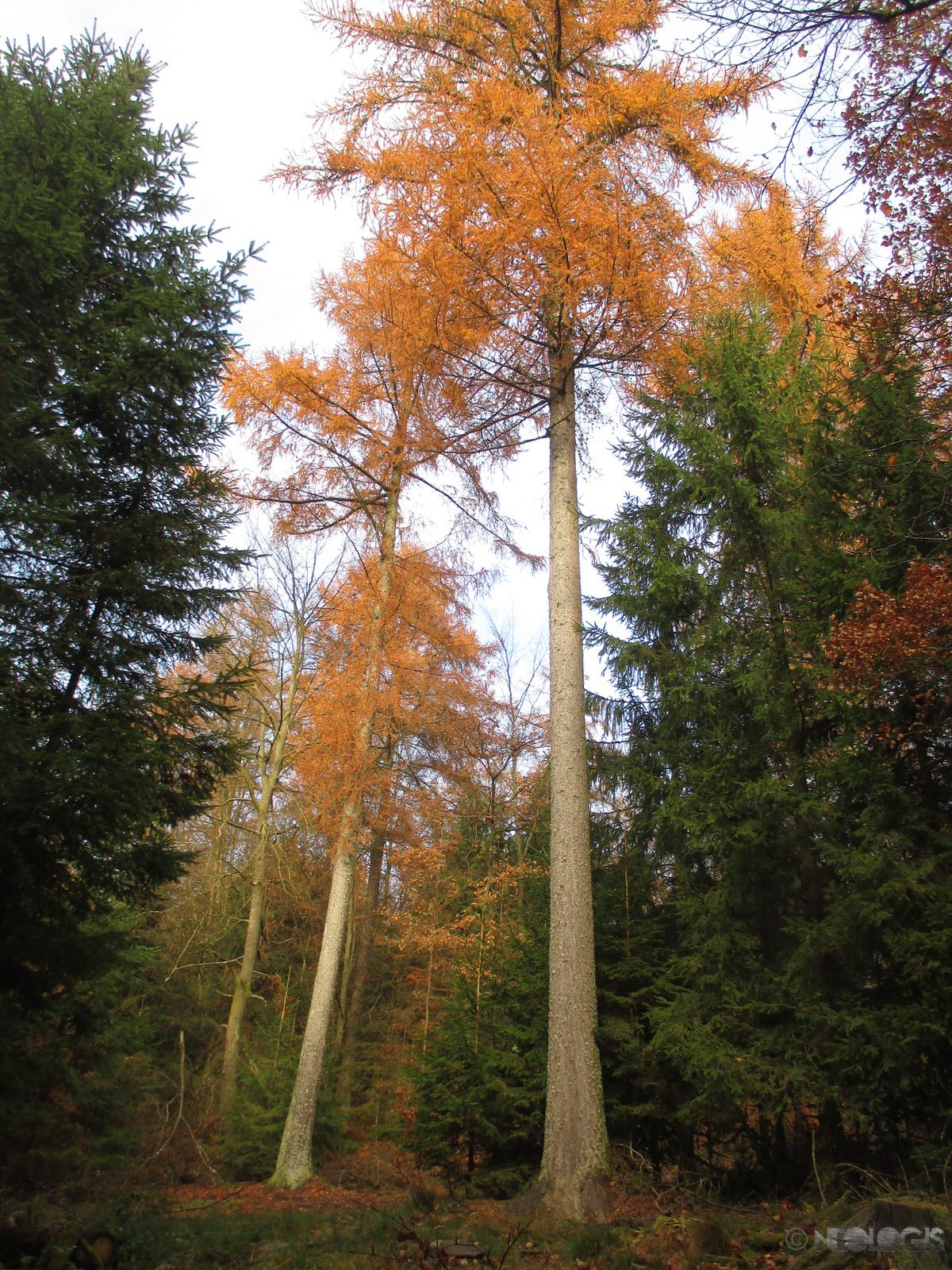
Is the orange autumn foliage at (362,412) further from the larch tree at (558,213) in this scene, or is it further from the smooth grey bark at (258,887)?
the smooth grey bark at (258,887)

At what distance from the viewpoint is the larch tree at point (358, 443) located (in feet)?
30.3

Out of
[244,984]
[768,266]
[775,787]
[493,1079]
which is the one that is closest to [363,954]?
[244,984]

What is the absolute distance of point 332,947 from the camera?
9.85 meters

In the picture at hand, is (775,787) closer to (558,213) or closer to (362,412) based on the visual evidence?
(558,213)

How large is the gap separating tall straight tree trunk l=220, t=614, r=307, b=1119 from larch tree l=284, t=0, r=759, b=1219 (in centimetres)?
795

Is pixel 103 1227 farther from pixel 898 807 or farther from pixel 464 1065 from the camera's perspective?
pixel 898 807

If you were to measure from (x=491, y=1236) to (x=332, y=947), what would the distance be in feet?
17.3

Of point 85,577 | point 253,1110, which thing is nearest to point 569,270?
point 85,577

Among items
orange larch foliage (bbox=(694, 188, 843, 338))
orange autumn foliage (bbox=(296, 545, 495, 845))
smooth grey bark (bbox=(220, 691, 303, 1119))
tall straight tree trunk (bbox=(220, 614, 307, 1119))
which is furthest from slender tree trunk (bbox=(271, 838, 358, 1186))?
orange larch foliage (bbox=(694, 188, 843, 338))

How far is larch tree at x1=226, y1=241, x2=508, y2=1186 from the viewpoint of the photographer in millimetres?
9242

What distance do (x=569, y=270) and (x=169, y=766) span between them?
18.2ft

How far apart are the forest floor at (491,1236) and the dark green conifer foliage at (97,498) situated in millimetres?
1959

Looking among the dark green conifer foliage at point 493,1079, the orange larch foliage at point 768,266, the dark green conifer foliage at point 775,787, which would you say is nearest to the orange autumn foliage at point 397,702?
the dark green conifer foliage at point 493,1079

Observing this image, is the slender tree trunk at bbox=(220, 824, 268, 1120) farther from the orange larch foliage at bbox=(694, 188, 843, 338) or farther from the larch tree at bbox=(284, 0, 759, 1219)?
the orange larch foliage at bbox=(694, 188, 843, 338)
